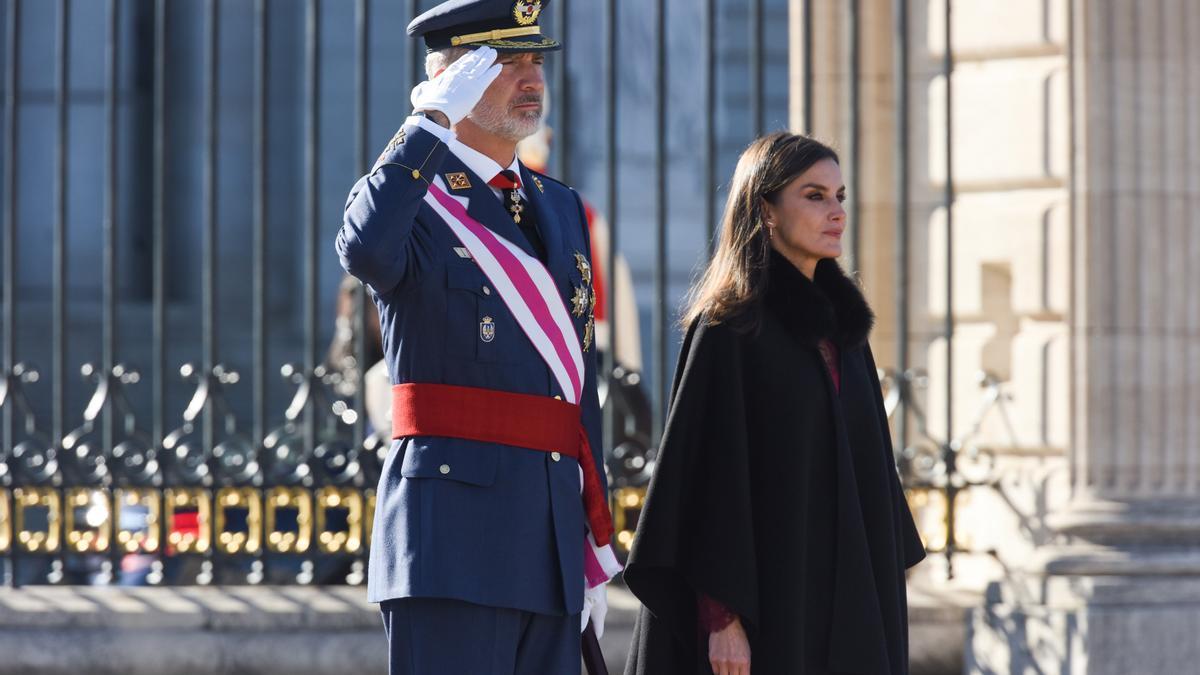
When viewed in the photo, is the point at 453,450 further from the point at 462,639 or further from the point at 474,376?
the point at 462,639

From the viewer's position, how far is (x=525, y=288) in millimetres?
3592

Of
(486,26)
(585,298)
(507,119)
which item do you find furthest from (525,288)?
(486,26)

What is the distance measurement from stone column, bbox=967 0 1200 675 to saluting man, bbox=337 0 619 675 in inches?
98.4

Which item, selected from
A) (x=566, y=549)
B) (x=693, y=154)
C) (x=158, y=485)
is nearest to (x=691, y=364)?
(x=566, y=549)

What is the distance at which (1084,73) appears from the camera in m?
5.86

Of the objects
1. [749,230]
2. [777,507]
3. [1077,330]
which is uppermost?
[749,230]

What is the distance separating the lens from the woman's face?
3.92 metres

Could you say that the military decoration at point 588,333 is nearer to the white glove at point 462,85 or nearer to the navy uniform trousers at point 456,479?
the navy uniform trousers at point 456,479

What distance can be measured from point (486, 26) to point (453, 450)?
0.77 m

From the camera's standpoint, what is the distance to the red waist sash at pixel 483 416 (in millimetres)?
3521

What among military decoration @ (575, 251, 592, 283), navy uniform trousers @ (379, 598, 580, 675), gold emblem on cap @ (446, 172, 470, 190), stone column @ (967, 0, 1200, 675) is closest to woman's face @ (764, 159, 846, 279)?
military decoration @ (575, 251, 592, 283)

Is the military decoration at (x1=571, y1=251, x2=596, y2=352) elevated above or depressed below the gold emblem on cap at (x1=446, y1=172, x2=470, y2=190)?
below

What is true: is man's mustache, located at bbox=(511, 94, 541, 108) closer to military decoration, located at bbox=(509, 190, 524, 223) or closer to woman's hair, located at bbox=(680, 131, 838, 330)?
military decoration, located at bbox=(509, 190, 524, 223)

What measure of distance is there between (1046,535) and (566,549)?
8.94 ft
